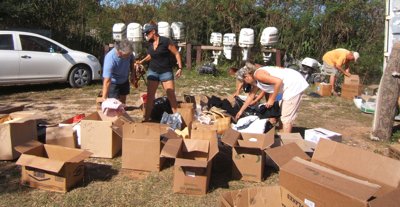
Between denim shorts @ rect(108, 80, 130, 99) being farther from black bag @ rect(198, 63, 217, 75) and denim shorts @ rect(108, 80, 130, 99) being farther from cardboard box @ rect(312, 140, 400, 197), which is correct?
black bag @ rect(198, 63, 217, 75)

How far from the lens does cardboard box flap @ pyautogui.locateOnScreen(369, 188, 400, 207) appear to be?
287 centimetres

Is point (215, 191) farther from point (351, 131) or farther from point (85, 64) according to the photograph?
point (85, 64)

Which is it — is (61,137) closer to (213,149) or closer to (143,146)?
(143,146)

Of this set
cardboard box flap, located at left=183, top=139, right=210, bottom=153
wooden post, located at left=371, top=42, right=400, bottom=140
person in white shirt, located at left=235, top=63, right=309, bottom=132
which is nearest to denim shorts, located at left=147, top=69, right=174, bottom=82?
person in white shirt, located at left=235, top=63, right=309, bottom=132

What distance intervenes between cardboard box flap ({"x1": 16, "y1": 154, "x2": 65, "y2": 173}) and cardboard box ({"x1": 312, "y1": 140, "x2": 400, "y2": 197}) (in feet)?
8.19

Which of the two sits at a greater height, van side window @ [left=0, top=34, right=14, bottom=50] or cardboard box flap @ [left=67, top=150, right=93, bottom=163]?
van side window @ [left=0, top=34, right=14, bottom=50]

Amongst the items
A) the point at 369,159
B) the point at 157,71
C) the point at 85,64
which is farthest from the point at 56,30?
the point at 369,159

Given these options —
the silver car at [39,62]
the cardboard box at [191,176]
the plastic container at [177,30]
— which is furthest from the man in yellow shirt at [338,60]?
the cardboard box at [191,176]

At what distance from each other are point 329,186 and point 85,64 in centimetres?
824

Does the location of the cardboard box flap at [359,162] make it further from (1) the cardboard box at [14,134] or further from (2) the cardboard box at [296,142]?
(1) the cardboard box at [14,134]

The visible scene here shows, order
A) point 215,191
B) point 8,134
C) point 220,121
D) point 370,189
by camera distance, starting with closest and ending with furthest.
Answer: point 370,189 → point 215,191 → point 8,134 → point 220,121

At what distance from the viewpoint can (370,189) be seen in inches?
120

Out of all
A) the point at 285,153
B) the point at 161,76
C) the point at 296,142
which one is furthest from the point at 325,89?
the point at 285,153

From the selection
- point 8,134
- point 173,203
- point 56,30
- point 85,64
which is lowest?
point 173,203
